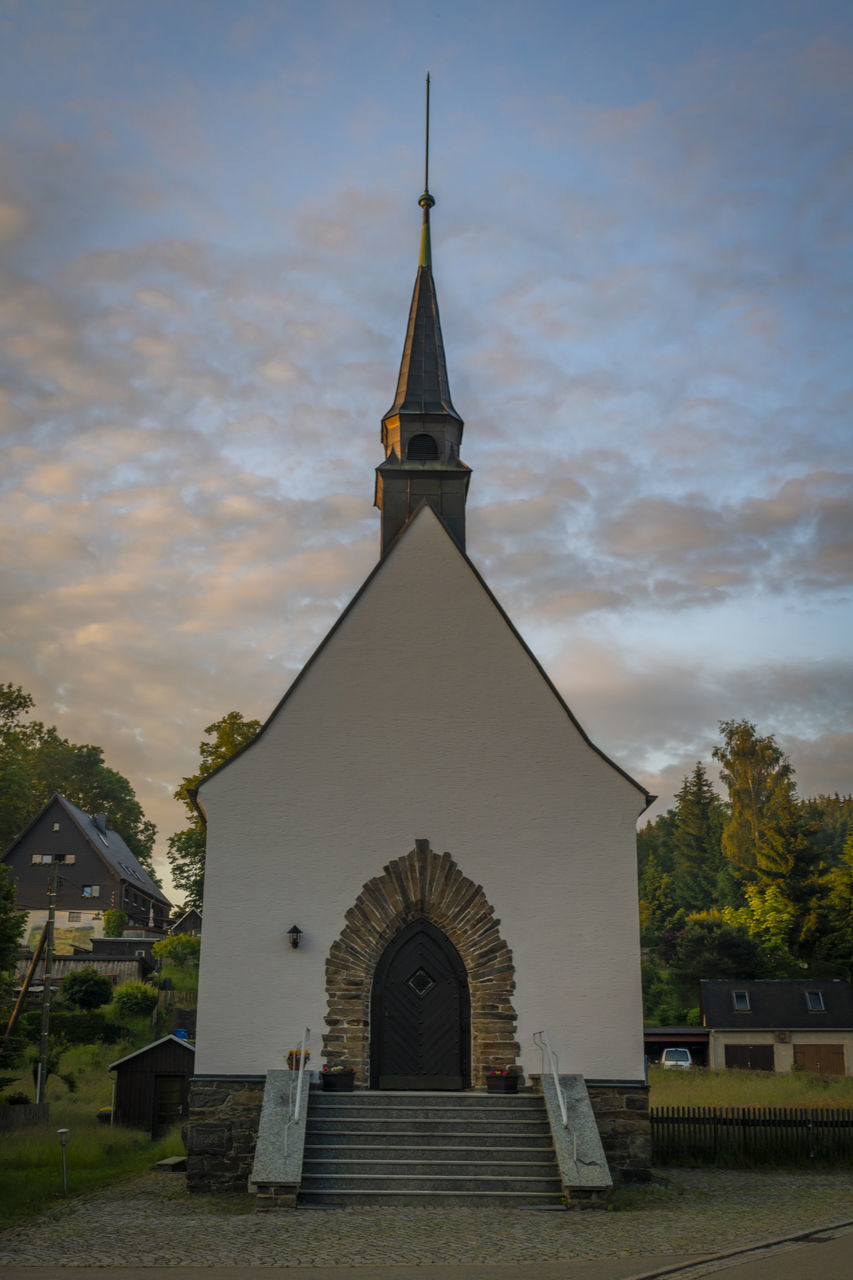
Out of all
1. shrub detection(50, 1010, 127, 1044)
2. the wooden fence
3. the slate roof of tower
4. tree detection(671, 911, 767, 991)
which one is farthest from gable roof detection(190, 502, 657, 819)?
tree detection(671, 911, 767, 991)

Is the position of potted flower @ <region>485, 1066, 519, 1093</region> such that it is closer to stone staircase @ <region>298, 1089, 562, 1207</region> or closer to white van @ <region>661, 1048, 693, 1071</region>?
stone staircase @ <region>298, 1089, 562, 1207</region>

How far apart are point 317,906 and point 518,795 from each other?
3115 millimetres

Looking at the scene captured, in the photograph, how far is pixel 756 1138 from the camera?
16719 millimetres

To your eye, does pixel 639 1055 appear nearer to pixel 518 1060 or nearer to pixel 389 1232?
pixel 518 1060

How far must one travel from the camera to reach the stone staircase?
1177cm

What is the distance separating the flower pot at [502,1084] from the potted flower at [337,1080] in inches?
69.1

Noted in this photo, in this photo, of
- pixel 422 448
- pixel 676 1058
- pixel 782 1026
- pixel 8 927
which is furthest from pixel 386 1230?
pixel 782 1026

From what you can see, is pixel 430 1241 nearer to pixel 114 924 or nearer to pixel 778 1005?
pixel 778 1005

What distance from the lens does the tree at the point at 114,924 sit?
48562 millimetres

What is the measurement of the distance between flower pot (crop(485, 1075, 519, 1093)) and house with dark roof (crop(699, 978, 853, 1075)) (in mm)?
26129

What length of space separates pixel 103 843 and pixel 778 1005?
103 ft

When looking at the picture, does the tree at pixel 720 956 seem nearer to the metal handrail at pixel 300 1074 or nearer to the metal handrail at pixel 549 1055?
the metal handrail at pixel 549 1055

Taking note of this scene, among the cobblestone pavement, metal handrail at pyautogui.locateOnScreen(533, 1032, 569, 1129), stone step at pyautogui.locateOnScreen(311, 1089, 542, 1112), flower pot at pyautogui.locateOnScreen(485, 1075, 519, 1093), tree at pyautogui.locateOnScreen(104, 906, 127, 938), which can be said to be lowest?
the cobblestone pavement

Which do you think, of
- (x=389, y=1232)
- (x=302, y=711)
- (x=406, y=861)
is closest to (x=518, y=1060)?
(x=406, y=861)
